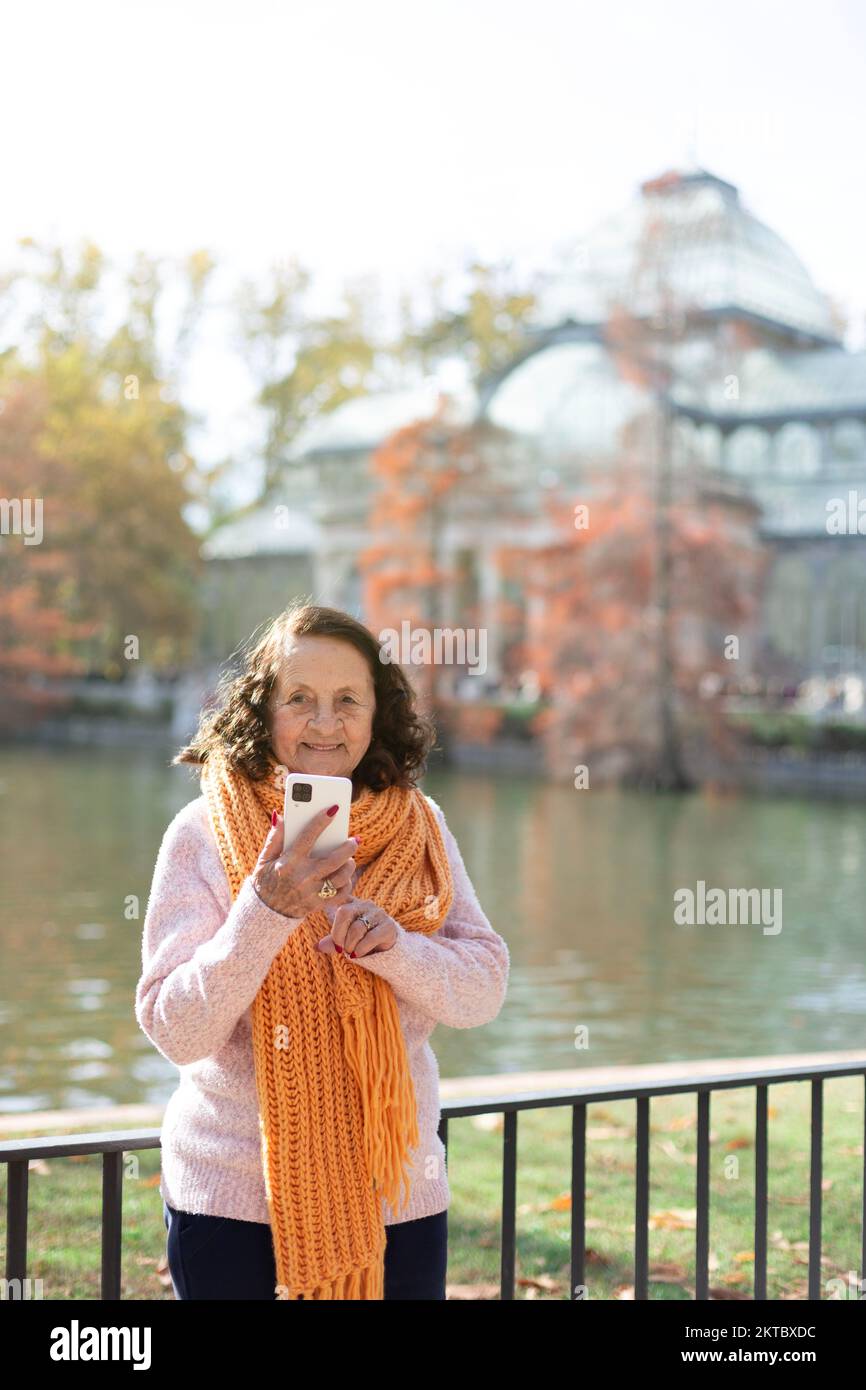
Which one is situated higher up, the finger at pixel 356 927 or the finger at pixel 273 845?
the finger at pixel 273 845

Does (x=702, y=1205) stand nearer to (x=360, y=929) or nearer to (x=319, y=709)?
(x=360, y=929)

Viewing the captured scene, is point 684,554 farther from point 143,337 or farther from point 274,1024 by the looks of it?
point 274,1024

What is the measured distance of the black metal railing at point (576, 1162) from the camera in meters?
2.36

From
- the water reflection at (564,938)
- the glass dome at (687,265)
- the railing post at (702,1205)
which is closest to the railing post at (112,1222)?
the railing post at (702,1205)

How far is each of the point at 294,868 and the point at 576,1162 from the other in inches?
36.6

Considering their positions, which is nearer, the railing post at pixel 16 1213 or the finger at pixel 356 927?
the finger at pixel 356 927

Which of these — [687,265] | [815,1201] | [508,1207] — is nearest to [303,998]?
[508,1207]

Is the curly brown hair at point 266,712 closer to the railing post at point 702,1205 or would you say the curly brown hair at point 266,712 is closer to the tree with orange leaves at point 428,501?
the railing post at point 702,1205

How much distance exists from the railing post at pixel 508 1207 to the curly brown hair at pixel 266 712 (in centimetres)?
62

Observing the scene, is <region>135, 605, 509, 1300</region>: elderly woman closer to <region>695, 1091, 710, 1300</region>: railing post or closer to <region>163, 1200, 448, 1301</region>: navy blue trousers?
<region>163, 1200, 448, 1301</region>: navy blue trousers

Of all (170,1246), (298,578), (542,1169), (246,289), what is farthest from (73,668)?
(170,1246)

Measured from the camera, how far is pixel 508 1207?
2.69m

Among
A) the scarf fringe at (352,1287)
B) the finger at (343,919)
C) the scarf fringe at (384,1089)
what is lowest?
the scarf fringe at (352,1287)
